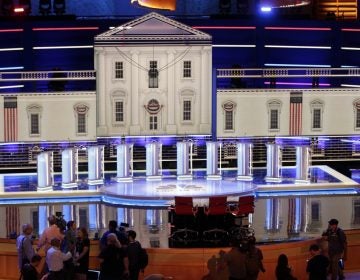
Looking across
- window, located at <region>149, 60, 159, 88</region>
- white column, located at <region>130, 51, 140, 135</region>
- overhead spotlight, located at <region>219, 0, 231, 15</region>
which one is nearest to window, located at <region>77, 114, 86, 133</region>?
white column, located at <region>130, 51, 140, 135</region>

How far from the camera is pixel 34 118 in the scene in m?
31.0

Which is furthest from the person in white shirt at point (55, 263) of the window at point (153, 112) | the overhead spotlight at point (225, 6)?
the overhead spotlight at point (225, 6)

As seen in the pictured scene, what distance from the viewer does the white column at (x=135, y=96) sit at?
31.8 meters

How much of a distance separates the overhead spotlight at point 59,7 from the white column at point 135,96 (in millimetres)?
7773

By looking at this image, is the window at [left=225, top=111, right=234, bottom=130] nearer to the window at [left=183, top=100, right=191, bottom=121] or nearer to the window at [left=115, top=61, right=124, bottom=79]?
the window at [left=183, top=100, right=191, bottom=121]

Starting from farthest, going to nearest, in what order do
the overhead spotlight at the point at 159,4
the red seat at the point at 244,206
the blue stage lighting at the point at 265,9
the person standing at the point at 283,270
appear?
the blue stage lighting at the point at 265,9
the overhead spotlight at the point at 159,4
the red seat at the point at 244,206
the person standing at the point at 283,270

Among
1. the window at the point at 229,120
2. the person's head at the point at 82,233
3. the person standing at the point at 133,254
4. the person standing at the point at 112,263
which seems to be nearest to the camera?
the person standing at the point at 112,263

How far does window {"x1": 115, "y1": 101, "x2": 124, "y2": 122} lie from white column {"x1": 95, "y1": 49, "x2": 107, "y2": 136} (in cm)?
45

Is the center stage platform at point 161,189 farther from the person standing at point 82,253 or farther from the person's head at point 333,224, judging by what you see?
the person standing at point 82,253

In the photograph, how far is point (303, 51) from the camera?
126 feet

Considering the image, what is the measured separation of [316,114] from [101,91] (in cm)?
783

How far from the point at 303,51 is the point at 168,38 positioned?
8.70 m

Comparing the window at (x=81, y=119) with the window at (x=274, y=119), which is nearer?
the window at (x=81, y=119)

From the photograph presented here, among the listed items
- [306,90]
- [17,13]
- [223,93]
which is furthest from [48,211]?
[17,13]
